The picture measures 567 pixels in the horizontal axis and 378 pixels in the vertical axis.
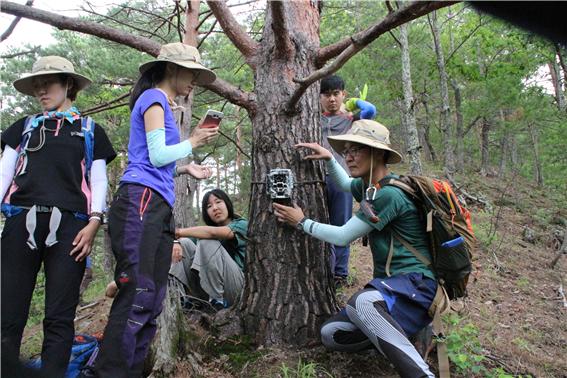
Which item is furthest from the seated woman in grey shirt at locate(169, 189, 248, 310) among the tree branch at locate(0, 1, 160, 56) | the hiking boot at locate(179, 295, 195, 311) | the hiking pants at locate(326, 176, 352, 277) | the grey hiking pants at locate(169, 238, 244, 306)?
the tree branch at locate(0, 1, 160, 56)

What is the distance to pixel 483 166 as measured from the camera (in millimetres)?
17266

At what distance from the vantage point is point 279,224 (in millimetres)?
3020

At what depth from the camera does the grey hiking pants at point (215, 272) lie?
352 cm

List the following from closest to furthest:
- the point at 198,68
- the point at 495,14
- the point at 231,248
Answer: the point at 495,14 → the point at 198,68 → the point at 231,248

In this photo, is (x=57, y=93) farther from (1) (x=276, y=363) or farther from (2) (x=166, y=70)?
(1) (x=276, y=363)

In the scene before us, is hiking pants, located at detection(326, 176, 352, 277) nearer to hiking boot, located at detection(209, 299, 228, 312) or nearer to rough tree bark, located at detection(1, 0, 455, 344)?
rough tree bark, located at detection(1, 0, 455, 344)

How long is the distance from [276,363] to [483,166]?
16.8 m

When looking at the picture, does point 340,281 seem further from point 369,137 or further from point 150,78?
point 150,78

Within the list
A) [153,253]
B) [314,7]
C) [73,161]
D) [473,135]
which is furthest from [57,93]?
[473,135]

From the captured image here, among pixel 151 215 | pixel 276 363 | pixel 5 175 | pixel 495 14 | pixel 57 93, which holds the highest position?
pixel 57 93

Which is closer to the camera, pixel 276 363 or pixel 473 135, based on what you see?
pixel 276 363

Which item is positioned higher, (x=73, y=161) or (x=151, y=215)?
(x=73, y=161)

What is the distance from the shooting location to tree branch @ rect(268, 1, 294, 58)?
260cm

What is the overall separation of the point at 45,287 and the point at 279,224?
4.86 feet
